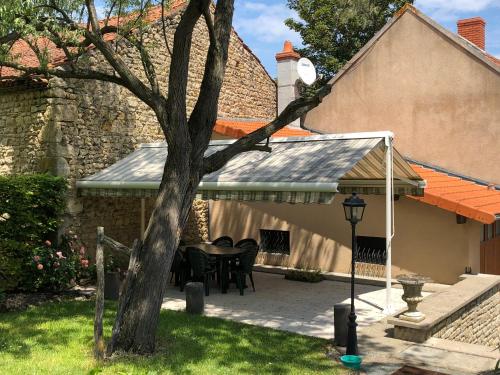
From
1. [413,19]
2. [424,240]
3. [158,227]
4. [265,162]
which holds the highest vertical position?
[413,19]

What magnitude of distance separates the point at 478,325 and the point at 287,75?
11342mm

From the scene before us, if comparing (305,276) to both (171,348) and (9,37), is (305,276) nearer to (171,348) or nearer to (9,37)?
(171,348)

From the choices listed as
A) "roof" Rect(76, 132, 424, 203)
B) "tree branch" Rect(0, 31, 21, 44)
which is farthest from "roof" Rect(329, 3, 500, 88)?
"tree branch" Rect(0, 31, 21, 44)

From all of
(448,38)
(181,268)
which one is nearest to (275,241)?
(181,268)

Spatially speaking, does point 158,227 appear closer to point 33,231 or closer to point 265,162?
point 265,162

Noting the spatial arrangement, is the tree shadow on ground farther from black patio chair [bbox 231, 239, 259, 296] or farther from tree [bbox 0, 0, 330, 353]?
black patio chair [bbox 231, 239, 259, 296]

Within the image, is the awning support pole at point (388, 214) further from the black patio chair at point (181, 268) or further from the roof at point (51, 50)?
the roof at point (51, 50)

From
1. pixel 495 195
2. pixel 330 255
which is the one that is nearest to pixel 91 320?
pixel 330 255

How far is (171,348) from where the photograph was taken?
7.95 meters

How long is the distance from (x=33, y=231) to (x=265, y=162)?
535cm

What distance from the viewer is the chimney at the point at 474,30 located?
18.7 metres

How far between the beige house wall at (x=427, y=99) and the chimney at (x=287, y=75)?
1.86 m

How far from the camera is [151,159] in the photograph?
13500 millimetres

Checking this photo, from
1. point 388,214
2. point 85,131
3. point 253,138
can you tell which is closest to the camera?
point 253,138
